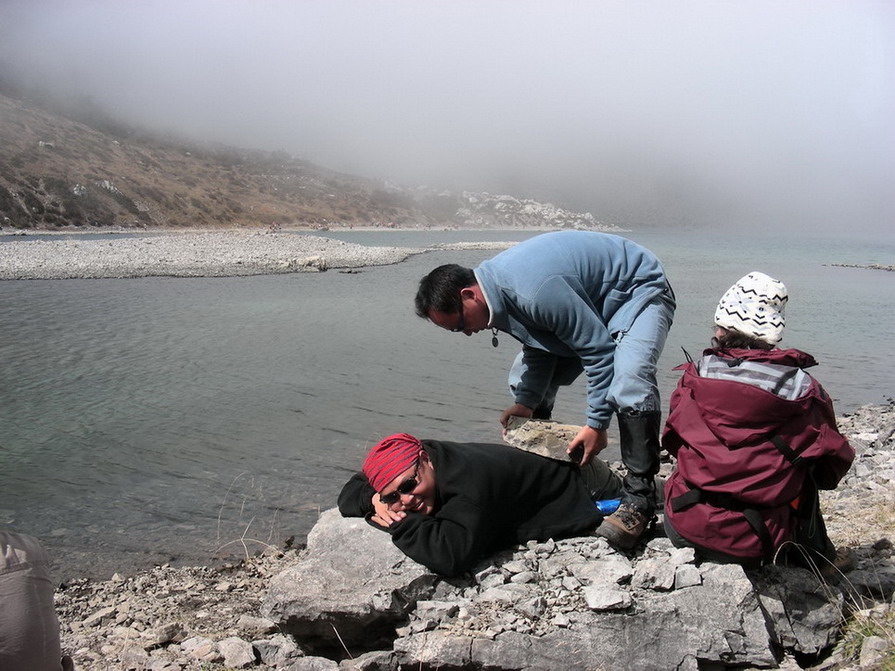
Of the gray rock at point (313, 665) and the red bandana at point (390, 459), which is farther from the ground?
the red bandana at point (390, 459)

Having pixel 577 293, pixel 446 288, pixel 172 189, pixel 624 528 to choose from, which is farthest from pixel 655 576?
pixel 172 189

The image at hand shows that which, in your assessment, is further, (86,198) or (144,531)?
(86,198)

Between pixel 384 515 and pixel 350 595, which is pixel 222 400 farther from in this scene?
pixel 350 595

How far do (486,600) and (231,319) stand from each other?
687 inches

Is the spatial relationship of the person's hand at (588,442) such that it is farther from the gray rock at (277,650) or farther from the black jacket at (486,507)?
the gray rock at (277,650)

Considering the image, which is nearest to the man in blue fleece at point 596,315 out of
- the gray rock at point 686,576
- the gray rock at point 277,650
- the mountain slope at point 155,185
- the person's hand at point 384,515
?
the gray rock at point 686,576

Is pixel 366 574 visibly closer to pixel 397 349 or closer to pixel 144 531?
pixel 144 531

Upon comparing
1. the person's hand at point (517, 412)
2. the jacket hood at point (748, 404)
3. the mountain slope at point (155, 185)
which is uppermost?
the mountain slope at point (155, 185)

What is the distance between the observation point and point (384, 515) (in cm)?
395

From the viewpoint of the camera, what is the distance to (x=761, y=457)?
3.32 meters

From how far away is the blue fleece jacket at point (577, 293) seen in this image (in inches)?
157

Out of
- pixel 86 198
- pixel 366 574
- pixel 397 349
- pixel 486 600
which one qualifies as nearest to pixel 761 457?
pixel 486 600

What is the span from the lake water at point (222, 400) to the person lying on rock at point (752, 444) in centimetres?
382

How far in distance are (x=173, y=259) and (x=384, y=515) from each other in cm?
3482
